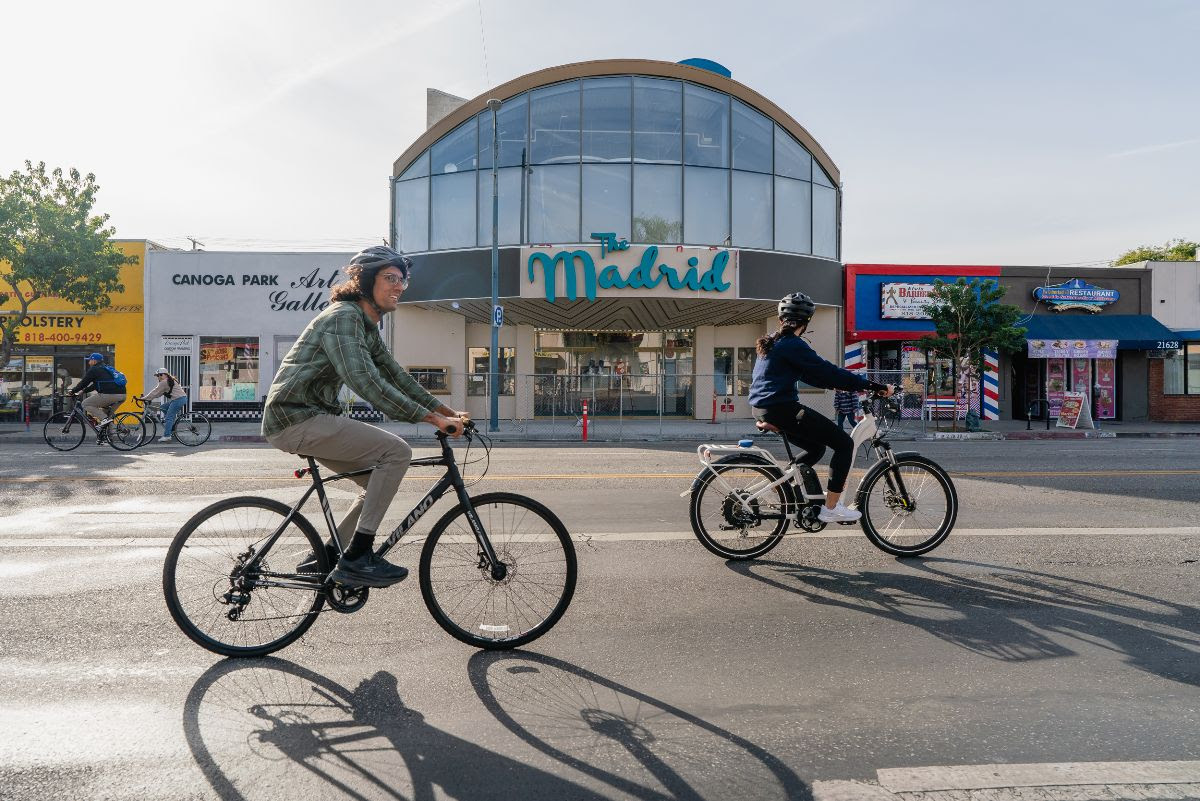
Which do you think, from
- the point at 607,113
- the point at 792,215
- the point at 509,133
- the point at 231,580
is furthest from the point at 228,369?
the point at 231,580

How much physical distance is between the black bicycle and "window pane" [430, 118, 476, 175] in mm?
23414

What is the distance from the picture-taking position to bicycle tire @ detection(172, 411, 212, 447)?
1670cm

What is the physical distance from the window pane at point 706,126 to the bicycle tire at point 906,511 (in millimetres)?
20993

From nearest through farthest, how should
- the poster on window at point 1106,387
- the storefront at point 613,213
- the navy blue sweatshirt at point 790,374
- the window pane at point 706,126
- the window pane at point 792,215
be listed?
the navy blue sweatshirt at point 790,374 < the storefront at point 613,213 < the window pane at point 706,126 < the window pane at point 792,215 < the poster on window at point 1106,387

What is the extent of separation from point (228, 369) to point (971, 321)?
79.9 feet

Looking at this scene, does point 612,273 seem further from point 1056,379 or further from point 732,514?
point 732,514

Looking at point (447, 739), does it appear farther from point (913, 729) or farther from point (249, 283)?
point (249, 283)

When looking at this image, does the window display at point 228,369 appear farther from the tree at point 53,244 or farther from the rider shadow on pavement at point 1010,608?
the rider shadow on pavement at point 1010,608

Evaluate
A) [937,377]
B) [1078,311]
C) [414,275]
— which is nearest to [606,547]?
[414,275]

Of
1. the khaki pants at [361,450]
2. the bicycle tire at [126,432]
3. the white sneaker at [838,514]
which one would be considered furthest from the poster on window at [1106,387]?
the khaki pants at [361,450]

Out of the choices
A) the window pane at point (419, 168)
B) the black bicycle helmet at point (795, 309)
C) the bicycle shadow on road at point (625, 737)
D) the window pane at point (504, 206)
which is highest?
the window pane at point (419, 168)

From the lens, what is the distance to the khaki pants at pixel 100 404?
1524 centimetres

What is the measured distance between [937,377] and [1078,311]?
581 cm

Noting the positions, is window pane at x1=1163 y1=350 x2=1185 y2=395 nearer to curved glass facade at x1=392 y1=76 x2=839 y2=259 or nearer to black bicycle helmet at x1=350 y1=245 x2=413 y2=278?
curved glass facade at x1=392 y1=76 x2=839 y2=259
